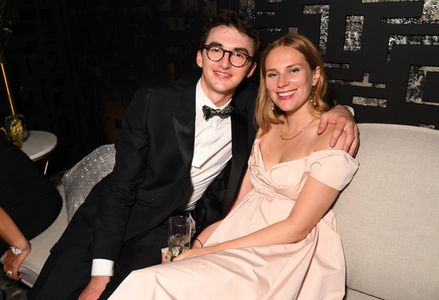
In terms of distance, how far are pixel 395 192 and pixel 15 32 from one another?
356cm

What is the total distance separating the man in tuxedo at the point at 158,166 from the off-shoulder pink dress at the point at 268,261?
179 mm

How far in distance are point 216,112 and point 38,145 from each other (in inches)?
77.1

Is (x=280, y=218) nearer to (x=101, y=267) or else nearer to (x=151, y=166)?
(x=151, y=166)

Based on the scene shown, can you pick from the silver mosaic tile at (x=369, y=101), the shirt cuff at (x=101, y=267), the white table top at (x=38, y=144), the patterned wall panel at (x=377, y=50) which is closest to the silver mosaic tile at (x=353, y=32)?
the patterned wall panel at (x=377, y=50)

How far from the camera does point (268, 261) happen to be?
4.57ft

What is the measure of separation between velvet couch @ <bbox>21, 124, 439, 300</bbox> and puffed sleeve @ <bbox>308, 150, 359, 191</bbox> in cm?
16

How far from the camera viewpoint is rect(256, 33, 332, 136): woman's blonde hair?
5.27 ft

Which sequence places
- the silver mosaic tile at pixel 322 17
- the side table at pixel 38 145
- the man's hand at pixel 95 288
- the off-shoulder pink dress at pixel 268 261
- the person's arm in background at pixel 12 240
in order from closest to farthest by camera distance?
the off-shoulder pink dress at pixel 268 261
the man's hand at pixel 95 288
the person's arm in background at pixel 12 240
the silver mosaic tile at pixel 322 17
the side table at pixel 38 145

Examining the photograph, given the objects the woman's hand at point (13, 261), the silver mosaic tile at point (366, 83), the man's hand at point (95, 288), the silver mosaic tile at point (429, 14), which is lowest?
the woman's hand at point (13, 261)

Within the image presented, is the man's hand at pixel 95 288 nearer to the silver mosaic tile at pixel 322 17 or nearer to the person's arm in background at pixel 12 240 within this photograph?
the person's arm in background at pixel 12 240

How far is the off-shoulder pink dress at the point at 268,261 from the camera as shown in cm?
124

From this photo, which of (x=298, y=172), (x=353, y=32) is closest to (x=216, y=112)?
(x=298, y=172)

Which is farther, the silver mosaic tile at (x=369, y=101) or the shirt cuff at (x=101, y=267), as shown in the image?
the silver mosaic tile at (x=369, y=101)

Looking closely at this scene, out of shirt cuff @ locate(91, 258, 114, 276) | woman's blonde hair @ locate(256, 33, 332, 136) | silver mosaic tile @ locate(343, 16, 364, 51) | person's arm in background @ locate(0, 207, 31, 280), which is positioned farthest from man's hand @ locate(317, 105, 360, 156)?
person's arm in background @ locate(0, 207, 31, 280)
